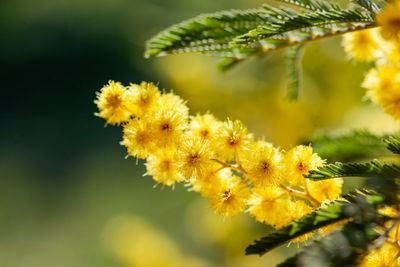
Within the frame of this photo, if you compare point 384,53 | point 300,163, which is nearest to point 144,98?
point 300,163

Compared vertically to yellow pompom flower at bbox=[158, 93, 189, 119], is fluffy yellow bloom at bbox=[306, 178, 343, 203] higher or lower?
lower

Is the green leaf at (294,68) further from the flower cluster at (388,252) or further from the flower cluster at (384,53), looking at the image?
the flower cluster at (388,252)

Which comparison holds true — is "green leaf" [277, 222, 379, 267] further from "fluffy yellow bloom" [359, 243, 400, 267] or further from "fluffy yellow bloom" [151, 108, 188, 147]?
"fluffy yellow bloom" [151, 108, 188, 147]

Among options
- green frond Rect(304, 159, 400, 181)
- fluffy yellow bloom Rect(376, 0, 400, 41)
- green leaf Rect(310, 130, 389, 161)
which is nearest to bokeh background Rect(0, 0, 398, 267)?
green leaf Rect(310, 130, 389, 161)

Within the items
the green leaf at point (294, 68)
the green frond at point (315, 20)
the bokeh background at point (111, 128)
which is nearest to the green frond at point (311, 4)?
the green frond at point (315, 20)

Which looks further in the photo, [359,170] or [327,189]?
[327,189]

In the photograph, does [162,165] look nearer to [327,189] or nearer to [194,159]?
[194,159]
